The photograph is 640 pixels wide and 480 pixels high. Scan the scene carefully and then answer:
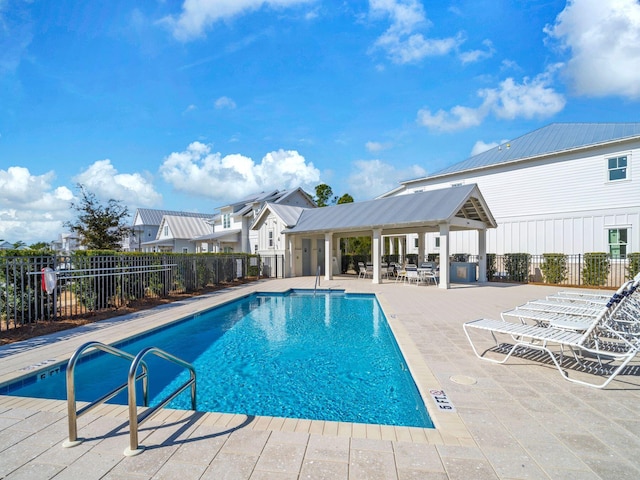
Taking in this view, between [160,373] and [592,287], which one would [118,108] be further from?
[592,287]

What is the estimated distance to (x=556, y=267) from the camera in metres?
17.4

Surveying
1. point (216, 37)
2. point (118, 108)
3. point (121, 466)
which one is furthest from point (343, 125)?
point (121, 466)

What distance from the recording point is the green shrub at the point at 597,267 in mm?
15922

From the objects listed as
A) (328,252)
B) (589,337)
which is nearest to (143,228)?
(328,252)

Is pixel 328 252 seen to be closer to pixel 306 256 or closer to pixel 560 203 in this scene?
pixel 306 256

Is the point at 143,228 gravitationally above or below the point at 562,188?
below

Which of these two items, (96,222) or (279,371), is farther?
(96,222)

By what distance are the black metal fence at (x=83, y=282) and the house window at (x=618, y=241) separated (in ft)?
71.6

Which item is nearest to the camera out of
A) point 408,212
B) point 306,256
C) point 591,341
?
point 591,341

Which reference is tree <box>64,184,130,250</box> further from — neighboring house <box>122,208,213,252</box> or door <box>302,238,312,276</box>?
neighboring house <box>122,208,213,252</box>

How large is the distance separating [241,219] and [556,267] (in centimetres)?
2671

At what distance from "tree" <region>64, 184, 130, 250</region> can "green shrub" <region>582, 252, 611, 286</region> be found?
27.3m

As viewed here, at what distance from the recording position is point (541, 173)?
20828mm

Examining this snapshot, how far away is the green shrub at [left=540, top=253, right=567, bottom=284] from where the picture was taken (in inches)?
682
